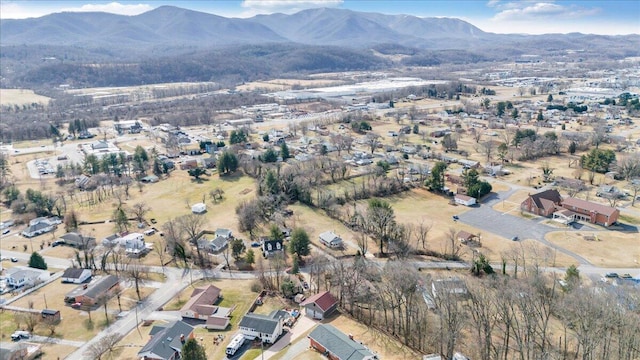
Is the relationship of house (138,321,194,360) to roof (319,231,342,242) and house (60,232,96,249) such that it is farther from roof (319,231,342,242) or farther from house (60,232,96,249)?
house (60,232,96,249)

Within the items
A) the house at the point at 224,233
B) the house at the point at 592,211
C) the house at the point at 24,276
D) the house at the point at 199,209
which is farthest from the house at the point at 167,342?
the house at the point at 592,211

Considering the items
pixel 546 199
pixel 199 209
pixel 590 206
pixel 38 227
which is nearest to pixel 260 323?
pixel 199 209

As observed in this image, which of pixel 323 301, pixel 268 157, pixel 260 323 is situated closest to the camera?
pixel 260 323

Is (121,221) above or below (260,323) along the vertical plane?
above

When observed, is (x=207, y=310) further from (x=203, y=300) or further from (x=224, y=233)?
(x=224, y=233)

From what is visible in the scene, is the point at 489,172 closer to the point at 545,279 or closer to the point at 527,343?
the point at 545,279

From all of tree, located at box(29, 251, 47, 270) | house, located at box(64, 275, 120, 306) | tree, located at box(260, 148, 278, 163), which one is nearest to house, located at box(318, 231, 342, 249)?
house, located at box(64, 275, 120, 306)
